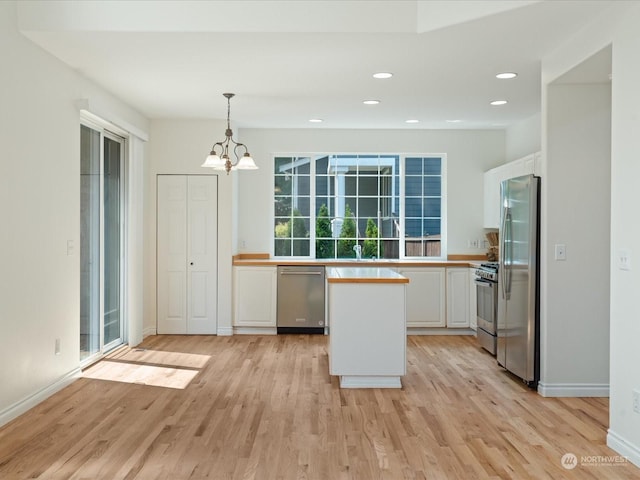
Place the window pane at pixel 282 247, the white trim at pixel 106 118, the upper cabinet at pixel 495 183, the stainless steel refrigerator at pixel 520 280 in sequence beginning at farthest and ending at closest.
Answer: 1. the window pane at pixel 282 247
2. the upper cabinet at pixel 495 183
3. the white trim at pixel 106 118
4. the stainless steel refrigerator at pixel 520 280

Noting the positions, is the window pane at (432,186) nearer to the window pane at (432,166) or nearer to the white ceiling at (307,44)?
the window pane at (432,166)

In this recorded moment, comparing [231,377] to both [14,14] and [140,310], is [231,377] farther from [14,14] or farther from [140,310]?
[14,14]

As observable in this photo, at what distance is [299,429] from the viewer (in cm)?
351

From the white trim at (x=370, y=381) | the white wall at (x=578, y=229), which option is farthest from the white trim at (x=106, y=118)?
the white wall at (x=578, y=229)

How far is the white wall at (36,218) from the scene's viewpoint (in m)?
3.62

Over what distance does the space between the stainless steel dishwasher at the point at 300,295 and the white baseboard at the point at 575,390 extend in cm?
312

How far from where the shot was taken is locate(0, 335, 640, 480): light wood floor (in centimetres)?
291

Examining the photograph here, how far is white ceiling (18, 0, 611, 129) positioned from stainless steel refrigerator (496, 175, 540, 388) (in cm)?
108

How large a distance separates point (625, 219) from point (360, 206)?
456cm

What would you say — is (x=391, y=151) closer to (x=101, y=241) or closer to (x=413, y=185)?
(x=413, y=185)

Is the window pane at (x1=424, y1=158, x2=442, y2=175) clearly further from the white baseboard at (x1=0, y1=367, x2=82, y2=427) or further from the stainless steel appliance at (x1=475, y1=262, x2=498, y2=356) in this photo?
the white baseboard at (x1=0, y1=367, x2=82, y2=427)

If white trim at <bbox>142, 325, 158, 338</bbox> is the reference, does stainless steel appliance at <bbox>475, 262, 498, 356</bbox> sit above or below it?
above

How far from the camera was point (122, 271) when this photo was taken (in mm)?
6078

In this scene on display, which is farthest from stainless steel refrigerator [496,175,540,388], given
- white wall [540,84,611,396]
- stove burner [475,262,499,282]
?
stove burner [475,262,499,282]
